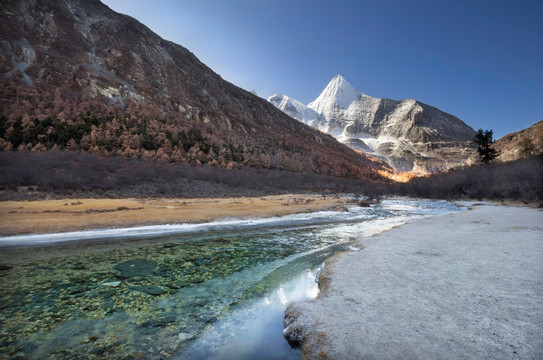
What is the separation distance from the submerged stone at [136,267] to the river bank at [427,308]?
570 cm

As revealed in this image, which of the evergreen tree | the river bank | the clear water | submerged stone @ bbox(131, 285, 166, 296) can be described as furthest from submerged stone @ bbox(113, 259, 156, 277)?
the evergreen tree

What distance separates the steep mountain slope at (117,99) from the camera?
4841 centimetres

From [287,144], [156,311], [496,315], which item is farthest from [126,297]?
[287,144]

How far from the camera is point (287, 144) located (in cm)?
11262

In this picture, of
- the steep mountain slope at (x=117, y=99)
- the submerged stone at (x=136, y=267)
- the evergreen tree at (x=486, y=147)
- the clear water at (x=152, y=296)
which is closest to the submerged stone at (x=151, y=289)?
the clear water at (x=152, y=296)

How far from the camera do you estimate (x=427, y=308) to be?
14.9ft

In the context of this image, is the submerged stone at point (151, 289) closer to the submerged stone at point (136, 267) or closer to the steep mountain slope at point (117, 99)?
the submerged stone at point (136, 267)

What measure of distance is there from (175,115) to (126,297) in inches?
3105

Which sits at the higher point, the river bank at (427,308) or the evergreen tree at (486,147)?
the evergreen tree at (486,147)

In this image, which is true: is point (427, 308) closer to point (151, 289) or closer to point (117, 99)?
point (151, 289)

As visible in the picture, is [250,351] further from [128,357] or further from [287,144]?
[287,144]

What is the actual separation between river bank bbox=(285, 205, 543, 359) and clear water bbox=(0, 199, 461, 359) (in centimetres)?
77

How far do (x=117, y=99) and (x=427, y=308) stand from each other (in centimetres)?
7997

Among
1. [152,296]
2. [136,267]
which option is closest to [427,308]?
[152,296]
